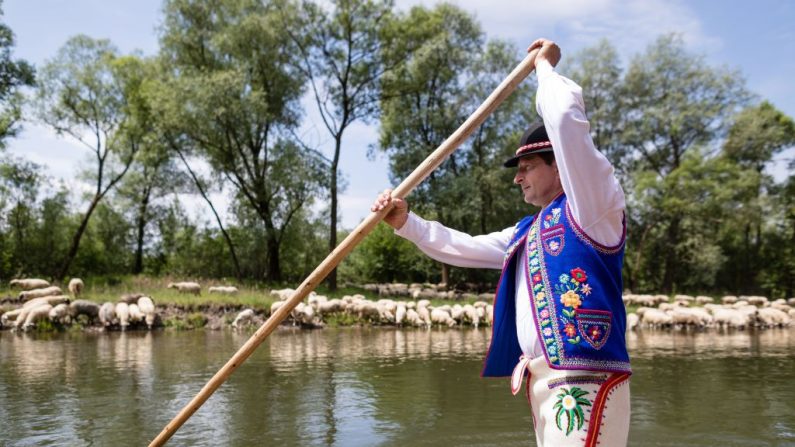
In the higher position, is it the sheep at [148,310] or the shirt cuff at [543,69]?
the shirt cuff at [543,69]

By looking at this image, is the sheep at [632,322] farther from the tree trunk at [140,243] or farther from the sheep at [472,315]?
the tree trunk at [140,243]

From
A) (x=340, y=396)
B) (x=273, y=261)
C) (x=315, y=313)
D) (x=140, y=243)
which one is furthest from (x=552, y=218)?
(x=140, y=243)

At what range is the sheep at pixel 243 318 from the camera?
16.3 meters

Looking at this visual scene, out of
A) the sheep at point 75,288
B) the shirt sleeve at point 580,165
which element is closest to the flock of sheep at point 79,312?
the sheep at point 75,288

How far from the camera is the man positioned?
221 centimetres

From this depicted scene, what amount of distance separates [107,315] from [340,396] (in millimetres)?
10487

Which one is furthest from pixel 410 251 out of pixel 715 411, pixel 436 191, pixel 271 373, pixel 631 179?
pixel 715 411

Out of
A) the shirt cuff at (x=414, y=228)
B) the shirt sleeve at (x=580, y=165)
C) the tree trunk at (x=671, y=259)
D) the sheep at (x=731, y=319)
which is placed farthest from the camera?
the tree trunk at (x=671, y=259)

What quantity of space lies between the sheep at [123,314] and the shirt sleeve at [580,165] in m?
15.2

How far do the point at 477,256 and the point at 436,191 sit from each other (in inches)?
1030

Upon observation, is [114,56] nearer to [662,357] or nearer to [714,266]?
[662,357]

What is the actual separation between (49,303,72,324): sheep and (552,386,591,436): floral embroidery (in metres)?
15.6

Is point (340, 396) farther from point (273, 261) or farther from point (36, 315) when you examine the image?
point (273, 261)

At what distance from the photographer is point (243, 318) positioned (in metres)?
16.5
